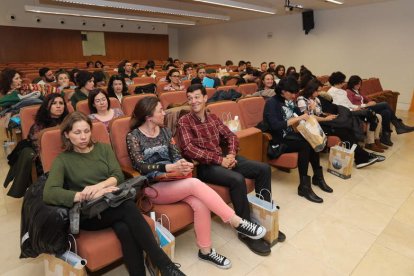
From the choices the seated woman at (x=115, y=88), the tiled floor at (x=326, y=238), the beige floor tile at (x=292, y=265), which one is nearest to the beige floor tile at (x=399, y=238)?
the tiled floor at (x=326, y=238)

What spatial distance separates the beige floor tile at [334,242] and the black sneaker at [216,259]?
585mm

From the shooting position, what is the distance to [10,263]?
1.92m

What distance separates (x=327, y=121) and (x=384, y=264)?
1809mm

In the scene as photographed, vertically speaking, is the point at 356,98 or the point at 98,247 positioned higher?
the point at 356,98

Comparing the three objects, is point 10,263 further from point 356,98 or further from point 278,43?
point 278,43

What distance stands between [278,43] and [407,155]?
7764 millimetres

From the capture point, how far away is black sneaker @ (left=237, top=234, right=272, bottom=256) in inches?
80.0

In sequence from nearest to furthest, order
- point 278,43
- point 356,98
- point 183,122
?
point 183,122 → point 356,98 → point 278,43

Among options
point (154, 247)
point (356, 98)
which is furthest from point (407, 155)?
point (154, 247)

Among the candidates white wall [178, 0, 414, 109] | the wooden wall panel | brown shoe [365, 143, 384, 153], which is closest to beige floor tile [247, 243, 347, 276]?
brown shoe [365, 143, 384, 153]

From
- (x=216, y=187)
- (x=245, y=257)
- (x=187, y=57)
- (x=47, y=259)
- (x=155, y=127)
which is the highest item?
(x=187, y=57)

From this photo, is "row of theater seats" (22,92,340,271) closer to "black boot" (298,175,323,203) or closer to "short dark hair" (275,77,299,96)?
"black boot" (298,175,323,203)

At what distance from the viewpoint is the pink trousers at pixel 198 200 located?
74.9 inches

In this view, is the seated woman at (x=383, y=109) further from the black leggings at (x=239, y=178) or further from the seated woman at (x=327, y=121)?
the black leggings at (x=239, y=178)
